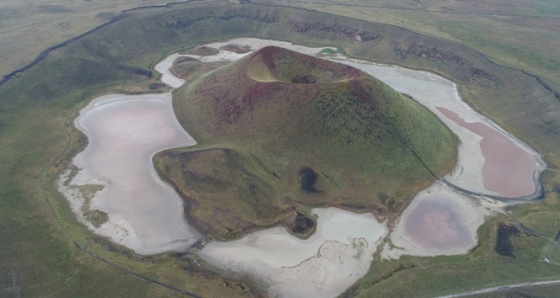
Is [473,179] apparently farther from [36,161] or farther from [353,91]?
[36,161]

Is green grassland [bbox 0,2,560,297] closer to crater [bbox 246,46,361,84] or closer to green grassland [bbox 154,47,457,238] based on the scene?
green grassland [bbox 154,47,457,238]

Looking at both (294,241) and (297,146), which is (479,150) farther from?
(294,241)

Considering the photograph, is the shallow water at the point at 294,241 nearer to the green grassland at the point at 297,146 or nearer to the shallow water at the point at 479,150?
the green grassland at the point at 297,146

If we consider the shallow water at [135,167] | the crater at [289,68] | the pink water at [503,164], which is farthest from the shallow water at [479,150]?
the shallow water at [135,167]

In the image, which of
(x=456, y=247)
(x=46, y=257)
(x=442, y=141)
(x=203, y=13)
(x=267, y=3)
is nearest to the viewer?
(x=46, y=257)

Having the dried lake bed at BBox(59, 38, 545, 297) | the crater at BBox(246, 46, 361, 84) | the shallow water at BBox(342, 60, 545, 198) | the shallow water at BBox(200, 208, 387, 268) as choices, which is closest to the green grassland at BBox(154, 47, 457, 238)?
the crater at BBox(246, 46, 361, 84)

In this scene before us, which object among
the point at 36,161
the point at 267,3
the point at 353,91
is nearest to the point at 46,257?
the point at 36,161
